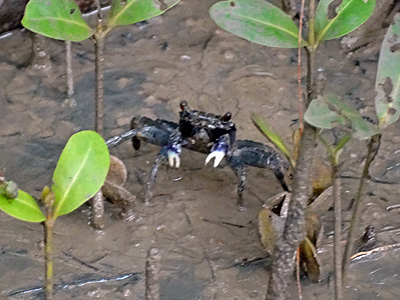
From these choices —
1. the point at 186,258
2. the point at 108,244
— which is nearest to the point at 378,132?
the point at 186,258

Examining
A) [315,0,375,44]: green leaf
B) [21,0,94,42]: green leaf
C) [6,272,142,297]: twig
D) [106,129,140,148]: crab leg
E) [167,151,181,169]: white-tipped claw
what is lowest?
[6,272,142,297]: twig

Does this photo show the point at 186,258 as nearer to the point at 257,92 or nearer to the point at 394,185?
the point at 394,185

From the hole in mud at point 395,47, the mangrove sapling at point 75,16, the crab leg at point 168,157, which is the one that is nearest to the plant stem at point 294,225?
the hole in mud at point 395,47

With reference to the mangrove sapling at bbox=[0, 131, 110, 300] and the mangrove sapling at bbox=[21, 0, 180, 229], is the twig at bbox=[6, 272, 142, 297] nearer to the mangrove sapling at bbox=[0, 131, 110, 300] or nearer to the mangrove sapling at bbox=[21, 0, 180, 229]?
the mangrove sapling at bbox=[0, 131, 110, 300]

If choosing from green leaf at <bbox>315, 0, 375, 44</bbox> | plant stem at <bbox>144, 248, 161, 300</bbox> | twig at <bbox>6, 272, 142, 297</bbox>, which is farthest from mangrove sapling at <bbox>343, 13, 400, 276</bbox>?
twig at <bbox>6, 272, 142, 297</bbox>

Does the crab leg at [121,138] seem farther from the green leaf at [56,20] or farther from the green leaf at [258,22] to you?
the green leaf at [258,22]

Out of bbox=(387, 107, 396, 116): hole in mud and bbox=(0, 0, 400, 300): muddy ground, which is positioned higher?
bbox=(387, 107, 396, 116): hole in mud
